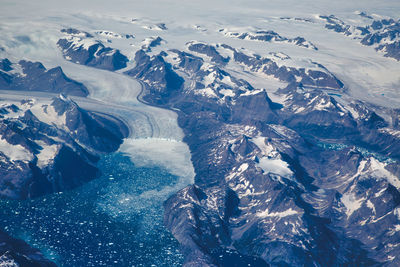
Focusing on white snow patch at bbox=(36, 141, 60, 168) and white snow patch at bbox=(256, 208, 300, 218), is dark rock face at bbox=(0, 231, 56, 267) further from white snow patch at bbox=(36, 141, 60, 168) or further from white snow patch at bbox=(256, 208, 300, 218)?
white snow patch at bbox=(256, 208, 300, 218)

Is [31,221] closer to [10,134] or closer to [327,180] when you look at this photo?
[10,134]

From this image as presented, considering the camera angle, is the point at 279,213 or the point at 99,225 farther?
the point at 279,213

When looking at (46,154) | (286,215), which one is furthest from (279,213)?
(46,154)

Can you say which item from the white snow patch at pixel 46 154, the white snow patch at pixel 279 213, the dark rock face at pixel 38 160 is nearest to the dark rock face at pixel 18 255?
the dark rock face at pixel 38 160


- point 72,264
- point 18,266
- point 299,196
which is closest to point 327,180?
point 299,196

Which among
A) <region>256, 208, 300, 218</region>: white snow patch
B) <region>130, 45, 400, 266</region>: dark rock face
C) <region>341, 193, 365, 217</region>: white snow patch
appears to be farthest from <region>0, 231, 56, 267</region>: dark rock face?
<region>341, 193, 365, 217</region>: white snow patch

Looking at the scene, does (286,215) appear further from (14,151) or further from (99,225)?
(14,151)
